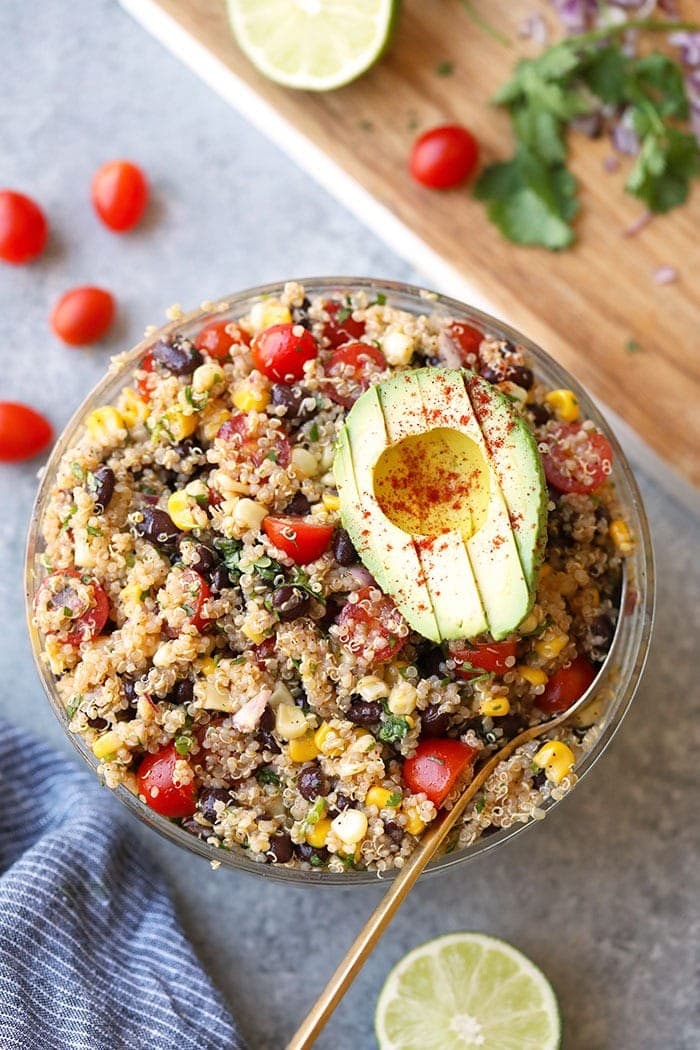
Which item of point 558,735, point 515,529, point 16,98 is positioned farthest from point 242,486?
point 16,98

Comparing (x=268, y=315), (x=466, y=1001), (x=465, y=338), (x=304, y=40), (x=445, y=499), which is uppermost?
(x=304, y=40)

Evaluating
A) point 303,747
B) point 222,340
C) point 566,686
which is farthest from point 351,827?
point 222,340

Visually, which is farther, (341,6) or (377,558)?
(341,6)

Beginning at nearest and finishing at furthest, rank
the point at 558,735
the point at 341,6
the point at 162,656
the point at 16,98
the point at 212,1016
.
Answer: the point at 162,656, the point at 558,735, the point at 212,1016, the point at 341,6, the point at 16,98

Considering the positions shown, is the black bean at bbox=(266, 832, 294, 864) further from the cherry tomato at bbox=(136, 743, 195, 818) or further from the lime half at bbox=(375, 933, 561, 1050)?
the lime half at bbox=(375, 933, 561, 1050)

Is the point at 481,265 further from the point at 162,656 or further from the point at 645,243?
the point at 162,656

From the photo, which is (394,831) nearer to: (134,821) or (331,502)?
(331,502)
